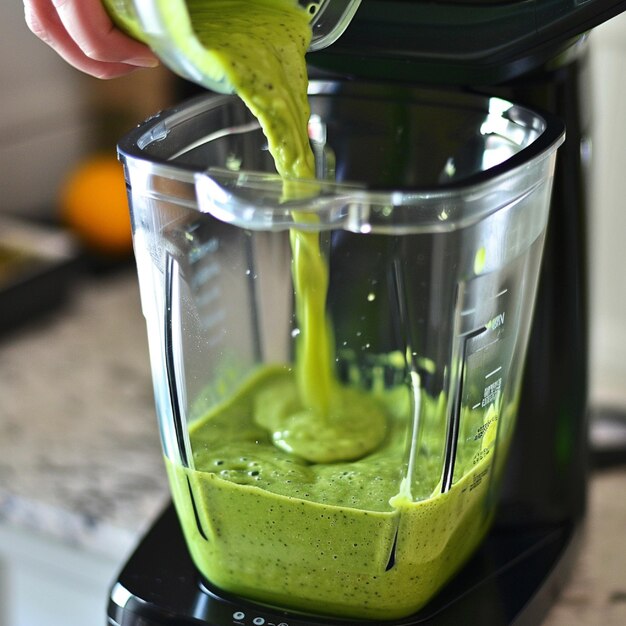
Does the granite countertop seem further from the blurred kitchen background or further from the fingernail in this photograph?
the fingernail

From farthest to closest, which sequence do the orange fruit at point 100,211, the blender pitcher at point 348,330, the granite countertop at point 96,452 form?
the orange fruit at point 100,211 → the granite countertop at point 96,452 → the blender pitcher at point 348,330

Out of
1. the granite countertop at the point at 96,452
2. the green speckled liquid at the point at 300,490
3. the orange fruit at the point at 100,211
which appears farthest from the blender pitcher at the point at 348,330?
the orange fruit at the point at 100,211

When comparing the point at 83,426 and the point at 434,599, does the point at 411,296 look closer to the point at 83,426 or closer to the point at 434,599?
the point at 434,599

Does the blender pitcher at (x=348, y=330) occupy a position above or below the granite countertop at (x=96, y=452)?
above

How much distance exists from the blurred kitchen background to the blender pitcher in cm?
13

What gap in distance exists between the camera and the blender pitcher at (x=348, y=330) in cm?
43

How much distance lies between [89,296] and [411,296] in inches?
24.2

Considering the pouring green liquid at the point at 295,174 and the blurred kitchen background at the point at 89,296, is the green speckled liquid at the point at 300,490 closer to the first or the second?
the pouring green liquid at the point at 295,174

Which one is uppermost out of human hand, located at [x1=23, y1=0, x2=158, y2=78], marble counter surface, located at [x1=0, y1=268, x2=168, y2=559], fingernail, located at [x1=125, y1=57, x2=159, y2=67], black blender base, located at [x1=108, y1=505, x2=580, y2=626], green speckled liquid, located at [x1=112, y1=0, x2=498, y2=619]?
human hand, located at [x1=23, y1=0, x2=158, y2=78]

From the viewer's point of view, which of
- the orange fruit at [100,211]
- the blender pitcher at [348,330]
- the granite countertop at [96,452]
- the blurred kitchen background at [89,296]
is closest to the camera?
the blender pitcher at [348,330]

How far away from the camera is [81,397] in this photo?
34.1 inches

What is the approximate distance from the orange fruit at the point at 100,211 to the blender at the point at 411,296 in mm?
530

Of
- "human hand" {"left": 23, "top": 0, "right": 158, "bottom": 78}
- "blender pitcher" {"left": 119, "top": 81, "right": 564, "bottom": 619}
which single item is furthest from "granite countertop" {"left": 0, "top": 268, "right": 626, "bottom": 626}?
"human hand" {"left": 23, "top": 0, "right": 158, "bottom": 78}

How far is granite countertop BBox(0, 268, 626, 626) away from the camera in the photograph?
0.62m
